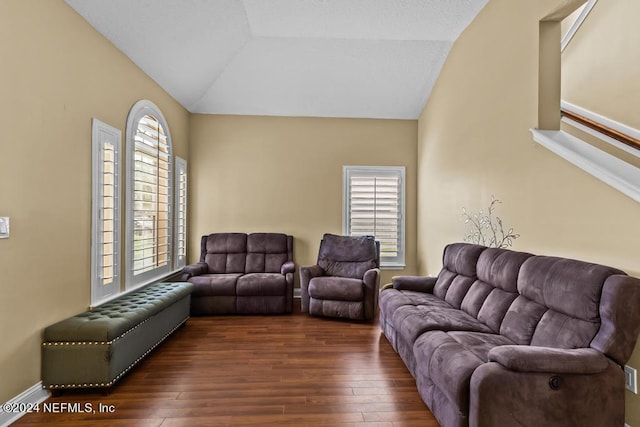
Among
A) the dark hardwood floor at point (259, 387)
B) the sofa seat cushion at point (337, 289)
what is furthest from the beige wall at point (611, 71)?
the sofa seat cushion at point (337, 289)

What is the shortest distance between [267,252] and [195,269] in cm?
104

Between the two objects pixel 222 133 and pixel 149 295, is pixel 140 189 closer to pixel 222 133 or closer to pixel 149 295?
pixel 149 295

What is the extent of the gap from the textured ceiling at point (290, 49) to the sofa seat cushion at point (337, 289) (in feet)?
8.81

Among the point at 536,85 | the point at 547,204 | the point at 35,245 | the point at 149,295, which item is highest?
the point at 536,85

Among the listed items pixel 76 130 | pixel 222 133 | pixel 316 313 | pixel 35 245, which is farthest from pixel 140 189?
pixel 316 313

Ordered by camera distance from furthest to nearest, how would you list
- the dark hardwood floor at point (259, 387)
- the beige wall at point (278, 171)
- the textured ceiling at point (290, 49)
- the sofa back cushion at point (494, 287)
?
1. the beige wall at point (278, 171)
2. the textured ceiling at point (290, 49)
3. the sofa back cushion at point (494, 287)
4. the dark hardwood floor at point (259, 387)

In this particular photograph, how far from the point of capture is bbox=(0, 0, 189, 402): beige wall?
7.16ft

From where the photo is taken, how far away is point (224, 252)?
16.8 feet

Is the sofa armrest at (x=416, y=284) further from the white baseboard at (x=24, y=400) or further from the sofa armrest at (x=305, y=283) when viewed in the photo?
the white baseboard at (x=24, y=400)

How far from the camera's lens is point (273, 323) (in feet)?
13.8

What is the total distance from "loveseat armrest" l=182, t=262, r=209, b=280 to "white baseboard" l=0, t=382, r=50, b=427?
217 centimetres

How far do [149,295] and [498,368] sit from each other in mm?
3080

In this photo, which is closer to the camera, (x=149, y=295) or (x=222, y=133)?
(x=149, y=295)

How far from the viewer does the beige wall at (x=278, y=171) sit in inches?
216
